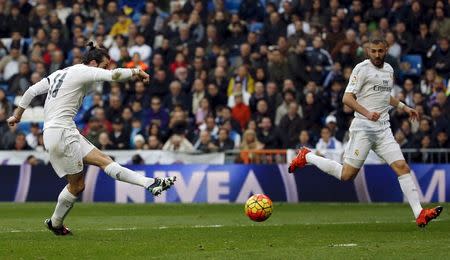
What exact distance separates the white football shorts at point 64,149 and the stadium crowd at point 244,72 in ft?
33.3

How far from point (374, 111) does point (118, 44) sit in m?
15.0

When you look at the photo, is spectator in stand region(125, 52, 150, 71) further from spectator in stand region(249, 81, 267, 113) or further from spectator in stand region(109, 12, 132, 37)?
spectator in stand region(249, 81, 267, 113)

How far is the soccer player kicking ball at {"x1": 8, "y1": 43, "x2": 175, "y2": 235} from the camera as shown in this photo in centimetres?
1359

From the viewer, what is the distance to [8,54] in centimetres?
3058

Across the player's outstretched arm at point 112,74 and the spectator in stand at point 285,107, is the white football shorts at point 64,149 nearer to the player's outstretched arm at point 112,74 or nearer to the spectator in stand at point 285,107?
the player's outstretched arm at point 112,74

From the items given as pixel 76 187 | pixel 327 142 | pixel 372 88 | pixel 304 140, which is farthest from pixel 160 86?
pixel 76 187

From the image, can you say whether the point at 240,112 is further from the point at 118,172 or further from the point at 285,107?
the point at 118,172

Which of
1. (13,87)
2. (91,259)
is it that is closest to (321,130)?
(13,87)

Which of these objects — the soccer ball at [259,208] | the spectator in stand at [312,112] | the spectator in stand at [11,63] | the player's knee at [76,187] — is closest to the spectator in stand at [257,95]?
the spectator in stand at [312,112]

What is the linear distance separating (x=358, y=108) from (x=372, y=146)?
874 millimetres

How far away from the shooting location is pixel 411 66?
86.1ft

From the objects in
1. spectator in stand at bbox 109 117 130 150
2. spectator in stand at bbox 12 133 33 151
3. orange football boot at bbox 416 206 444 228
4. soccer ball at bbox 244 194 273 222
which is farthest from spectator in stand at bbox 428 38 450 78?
orange football boot at bbox 416 206 444 228

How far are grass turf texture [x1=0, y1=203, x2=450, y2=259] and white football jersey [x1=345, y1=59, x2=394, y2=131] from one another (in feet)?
4.78

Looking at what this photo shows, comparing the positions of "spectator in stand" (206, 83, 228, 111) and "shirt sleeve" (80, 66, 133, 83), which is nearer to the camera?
"shirt sleeve" (80, 66, 133, 83)
